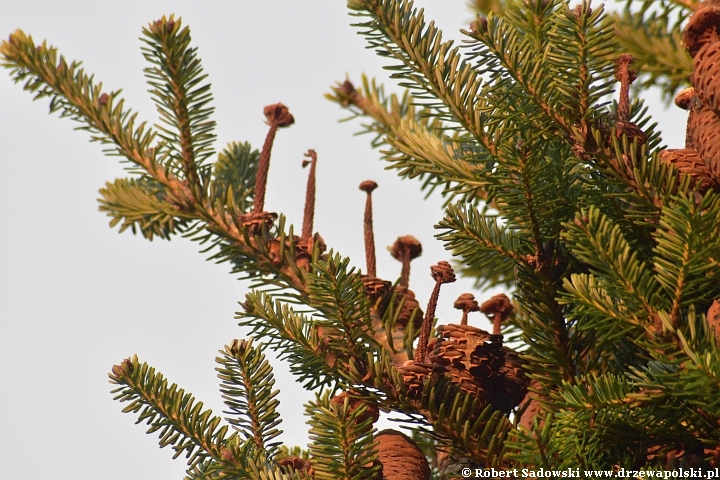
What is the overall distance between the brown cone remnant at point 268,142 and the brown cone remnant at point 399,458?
1.61 ft

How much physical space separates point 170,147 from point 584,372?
81cm

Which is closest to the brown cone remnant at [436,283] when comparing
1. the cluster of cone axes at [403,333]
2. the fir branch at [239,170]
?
the cluster of cone axes at [403,333]

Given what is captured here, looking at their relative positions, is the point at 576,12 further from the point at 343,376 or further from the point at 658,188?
the point at 343,376

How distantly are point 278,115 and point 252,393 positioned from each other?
22.0 inches

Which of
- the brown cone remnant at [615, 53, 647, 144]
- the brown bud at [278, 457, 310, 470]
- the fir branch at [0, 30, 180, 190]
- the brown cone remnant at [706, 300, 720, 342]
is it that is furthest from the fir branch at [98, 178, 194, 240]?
the brown cone remnant at [706, 300, 720, 342]

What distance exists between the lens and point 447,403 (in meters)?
1.19

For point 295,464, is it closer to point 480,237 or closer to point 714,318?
point 480,237

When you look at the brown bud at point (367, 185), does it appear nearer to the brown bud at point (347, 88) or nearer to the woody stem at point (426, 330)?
the woody stem at point (426, 330)

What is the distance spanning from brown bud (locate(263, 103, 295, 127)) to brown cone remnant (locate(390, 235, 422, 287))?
0.98ft

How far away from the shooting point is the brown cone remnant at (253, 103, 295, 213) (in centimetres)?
153

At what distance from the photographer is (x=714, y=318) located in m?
1.02

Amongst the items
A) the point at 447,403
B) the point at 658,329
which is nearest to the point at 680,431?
the point at 658,329

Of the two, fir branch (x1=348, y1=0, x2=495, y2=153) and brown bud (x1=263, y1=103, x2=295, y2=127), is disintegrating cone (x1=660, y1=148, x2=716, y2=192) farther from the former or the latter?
brown bud (x1=263, y1=103, x2=295, y2=127)

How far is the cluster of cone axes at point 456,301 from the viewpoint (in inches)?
46.4
